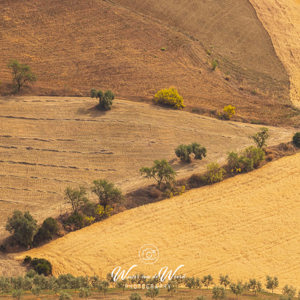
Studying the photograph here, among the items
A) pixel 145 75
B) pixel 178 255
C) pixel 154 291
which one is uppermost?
pixel 145 75

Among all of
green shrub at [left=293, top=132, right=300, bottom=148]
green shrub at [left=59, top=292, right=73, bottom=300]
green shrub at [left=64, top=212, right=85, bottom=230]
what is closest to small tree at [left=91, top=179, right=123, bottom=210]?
green shrub at [left=64, top=212, right=85, bottom=230]

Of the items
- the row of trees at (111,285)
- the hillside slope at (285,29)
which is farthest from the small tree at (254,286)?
the hillside slope at (285,29)

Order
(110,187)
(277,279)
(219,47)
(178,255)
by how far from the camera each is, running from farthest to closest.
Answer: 1. (219,47)
2. (110,187)
3. (178,255)
4. (277,279)

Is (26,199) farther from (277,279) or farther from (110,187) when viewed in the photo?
(277,279)

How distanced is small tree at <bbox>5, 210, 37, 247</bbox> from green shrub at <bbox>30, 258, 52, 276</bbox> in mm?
2625

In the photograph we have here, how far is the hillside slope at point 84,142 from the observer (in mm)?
50250

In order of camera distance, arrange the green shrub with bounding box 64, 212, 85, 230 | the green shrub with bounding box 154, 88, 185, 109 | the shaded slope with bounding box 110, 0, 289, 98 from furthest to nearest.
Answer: the shaded slope with bounding box 110, 0, 289, 98 < the green shrub with bounding box 154, 88, 185, 109 < the green shrub with bounding box 64, 212, 85, 230

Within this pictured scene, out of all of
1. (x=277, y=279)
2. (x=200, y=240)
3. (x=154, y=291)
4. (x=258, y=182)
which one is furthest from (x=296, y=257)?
(x=154, y=291)

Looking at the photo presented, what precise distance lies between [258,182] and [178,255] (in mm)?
13397

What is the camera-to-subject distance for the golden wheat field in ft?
136

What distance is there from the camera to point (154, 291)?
113 feet

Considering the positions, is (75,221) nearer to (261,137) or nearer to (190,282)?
(190,282)

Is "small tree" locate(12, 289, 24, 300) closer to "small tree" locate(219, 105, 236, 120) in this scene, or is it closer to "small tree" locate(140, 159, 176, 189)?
"small tree" locate(140, 159, 176, 189)

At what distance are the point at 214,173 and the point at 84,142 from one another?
521 inches
